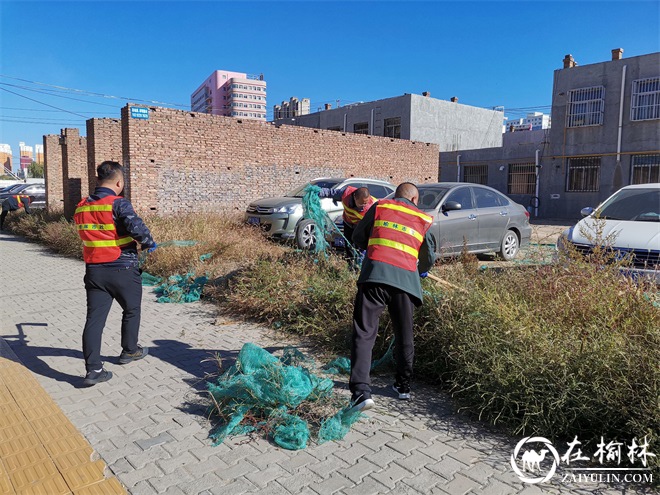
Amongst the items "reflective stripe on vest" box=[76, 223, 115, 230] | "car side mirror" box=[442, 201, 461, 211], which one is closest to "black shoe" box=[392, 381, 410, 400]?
"reflective stripe on vest" box=[76, 223, 115, 230]

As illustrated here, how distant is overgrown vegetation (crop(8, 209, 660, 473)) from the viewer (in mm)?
3234

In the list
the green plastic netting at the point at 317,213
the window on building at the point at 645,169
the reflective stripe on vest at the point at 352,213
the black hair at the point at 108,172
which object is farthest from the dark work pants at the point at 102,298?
the window on building at the point at 645,169

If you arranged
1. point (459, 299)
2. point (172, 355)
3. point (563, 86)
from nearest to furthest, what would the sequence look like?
point (459, 299) < point (172, 355) < point (563, 86)

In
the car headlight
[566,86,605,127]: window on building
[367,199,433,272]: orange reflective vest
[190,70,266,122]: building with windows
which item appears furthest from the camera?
[190,70,266,122]: building with windows

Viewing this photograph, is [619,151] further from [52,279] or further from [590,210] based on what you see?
[52,279]

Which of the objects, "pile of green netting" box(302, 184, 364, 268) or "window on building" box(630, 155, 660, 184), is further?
"window on building" box(630, 155, 660, 184)

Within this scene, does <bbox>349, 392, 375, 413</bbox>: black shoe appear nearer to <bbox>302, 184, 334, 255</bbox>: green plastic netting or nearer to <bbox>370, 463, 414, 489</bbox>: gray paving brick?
<bbox>370, 463, 414, 489</bbox>: gray paving brick

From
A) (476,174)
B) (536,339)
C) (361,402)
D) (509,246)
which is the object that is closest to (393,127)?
(476,174)

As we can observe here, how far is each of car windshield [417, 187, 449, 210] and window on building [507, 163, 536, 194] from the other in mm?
20584

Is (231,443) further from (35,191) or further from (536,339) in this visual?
(35,191)

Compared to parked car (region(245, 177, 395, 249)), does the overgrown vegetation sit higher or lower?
lower

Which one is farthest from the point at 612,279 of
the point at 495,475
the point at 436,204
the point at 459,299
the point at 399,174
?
the point at 399,174

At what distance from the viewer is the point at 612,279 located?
418 cm

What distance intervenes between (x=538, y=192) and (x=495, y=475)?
26.9 m
